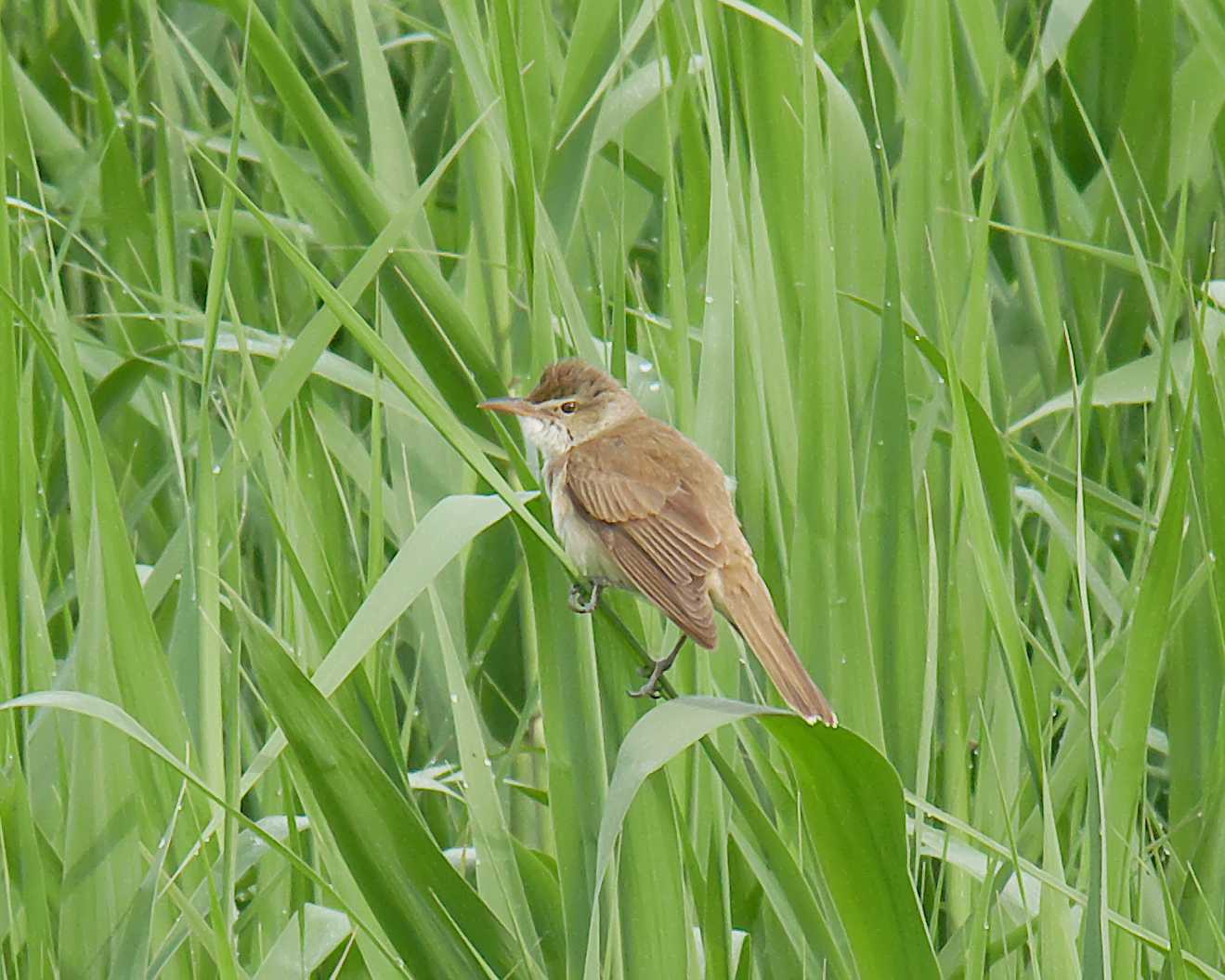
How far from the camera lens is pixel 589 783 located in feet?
6.52

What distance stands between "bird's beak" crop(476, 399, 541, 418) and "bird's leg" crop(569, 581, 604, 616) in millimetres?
332

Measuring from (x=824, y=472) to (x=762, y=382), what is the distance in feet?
0.69

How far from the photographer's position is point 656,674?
2119 mm

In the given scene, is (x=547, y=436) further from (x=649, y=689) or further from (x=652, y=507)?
(x=649, y=689)

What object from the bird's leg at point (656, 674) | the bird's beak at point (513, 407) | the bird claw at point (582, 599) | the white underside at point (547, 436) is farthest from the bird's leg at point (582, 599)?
the white underside at point (547, 436)

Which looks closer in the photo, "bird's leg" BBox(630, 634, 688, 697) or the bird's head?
"bird's leg" BBox(630, 634, 688, 697)

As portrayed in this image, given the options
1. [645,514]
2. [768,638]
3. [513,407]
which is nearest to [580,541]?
[645,514]

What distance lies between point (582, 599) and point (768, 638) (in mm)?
245

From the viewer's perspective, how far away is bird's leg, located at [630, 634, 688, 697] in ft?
6.95

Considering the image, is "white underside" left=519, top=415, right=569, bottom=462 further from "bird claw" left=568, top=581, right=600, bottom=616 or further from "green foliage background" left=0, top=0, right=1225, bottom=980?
"bird claw" left=568, top=581, right=600, bottom=616

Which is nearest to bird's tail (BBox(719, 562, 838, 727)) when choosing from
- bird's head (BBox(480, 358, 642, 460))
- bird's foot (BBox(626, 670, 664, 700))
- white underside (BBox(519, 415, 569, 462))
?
bird's foot (BBox(626, 670, 664, 700))

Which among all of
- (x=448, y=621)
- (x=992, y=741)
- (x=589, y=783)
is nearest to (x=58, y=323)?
(x=448, y=621)

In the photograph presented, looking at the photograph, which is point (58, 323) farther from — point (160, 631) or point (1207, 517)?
point (1207, 517)

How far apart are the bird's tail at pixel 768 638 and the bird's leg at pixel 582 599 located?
0.57 feet
